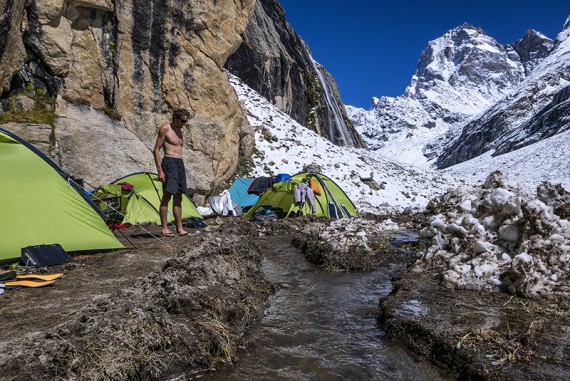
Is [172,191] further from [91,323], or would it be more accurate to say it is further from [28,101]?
[28,101]

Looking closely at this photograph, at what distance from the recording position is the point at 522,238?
4.12 m

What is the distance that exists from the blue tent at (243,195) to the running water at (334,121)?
32.8m

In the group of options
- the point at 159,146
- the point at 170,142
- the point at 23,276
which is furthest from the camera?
the point at 170,142

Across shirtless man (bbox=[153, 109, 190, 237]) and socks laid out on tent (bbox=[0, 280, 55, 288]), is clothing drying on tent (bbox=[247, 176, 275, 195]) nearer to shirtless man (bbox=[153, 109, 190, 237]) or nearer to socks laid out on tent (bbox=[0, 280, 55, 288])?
shirtless man (bbox=[153, 109, 190, 237])

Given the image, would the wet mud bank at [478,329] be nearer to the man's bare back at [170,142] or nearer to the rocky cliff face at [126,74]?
the man's bare back at [170,142]

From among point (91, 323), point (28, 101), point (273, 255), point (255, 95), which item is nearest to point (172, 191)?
point (273, 255)

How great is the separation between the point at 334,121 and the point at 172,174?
146ft

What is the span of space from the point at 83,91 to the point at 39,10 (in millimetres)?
A: 2695

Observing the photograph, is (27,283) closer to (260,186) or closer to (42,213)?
(42,213)

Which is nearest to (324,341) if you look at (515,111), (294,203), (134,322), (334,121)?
(134,322)

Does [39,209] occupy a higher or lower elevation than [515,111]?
lower

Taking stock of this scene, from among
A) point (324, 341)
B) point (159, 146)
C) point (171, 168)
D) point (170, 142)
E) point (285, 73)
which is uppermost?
point (285, 73)

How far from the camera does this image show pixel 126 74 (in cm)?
1408

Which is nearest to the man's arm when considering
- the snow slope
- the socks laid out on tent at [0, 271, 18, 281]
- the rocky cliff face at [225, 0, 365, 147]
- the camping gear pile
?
the camping gear pile
